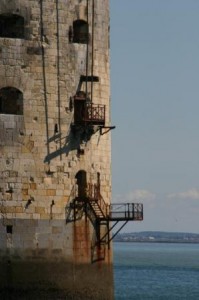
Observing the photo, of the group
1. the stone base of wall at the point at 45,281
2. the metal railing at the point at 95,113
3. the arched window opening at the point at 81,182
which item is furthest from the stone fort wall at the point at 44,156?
the metal railing at the point at 95,113

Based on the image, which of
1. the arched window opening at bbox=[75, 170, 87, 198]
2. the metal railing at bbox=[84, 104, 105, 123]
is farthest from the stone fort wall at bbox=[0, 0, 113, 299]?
the metal railing at bbox=[84, 104, 105, 123]

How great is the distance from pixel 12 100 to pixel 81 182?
14.3 feet

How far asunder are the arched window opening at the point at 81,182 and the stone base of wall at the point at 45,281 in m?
2.90

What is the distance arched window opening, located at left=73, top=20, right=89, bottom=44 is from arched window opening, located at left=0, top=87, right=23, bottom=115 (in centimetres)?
375

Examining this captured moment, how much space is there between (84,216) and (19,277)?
388 centimetres

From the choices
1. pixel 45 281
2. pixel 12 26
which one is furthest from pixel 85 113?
pixel 45 281

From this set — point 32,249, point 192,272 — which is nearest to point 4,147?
point 32,249

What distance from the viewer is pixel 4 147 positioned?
1876 inches

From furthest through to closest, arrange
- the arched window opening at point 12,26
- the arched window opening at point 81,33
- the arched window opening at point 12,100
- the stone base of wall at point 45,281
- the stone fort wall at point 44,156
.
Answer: the arched window opening at point 81,33 < the arched window opening at point 12,26 < the arched window opening at point 12,100 < the stone fort wall at point 44,156 < the stone base of wall at point 45,281

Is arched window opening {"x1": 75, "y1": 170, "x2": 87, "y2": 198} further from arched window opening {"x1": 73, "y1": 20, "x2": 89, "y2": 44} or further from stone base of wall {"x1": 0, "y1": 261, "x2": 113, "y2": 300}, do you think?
arched window opening {"x1": 73, "y1": 20, "x2": 89, "y2": 44}

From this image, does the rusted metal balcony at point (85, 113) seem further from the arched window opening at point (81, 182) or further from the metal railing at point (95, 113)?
the arched window opening at point (81, 182)

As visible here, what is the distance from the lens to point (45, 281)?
4738cm

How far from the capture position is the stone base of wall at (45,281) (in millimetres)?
47031

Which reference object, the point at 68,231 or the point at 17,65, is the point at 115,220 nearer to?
the point at 68,231
